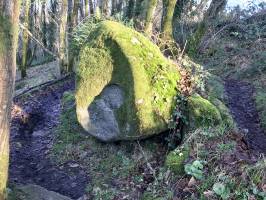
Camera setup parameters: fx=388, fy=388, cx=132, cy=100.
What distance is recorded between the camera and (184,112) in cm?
772

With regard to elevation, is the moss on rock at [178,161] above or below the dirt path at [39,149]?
above

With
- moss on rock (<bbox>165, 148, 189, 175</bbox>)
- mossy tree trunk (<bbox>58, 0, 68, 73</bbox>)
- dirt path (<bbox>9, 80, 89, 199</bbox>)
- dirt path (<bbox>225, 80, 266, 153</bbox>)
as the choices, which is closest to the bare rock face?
dirt path (<bbox>9, 80, 89, 199</bbox>)

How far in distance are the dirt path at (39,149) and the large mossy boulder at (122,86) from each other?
1.12 meters

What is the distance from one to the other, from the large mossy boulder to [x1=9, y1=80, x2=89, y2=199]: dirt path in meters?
1.12

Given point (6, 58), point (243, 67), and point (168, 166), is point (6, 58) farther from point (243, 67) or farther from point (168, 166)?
point (243, 67)

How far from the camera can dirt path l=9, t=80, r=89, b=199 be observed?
23.8 feet

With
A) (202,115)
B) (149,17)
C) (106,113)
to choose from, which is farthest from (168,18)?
(202,115)

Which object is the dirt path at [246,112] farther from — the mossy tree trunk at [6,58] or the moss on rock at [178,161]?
the mossy tree trunk at [6,58]

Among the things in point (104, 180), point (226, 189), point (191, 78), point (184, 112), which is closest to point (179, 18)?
point (191, 78)

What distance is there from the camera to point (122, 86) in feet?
26.0

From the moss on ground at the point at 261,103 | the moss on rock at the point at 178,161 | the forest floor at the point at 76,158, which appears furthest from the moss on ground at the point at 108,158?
the moss on ground at the point at 261,103

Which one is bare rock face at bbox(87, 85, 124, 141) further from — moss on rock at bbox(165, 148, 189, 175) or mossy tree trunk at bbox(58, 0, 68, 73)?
mossy tree trunk at bbox(58, 0, 68, 73)

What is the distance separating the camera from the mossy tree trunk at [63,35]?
14.3m

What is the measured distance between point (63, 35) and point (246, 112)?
8.02m
